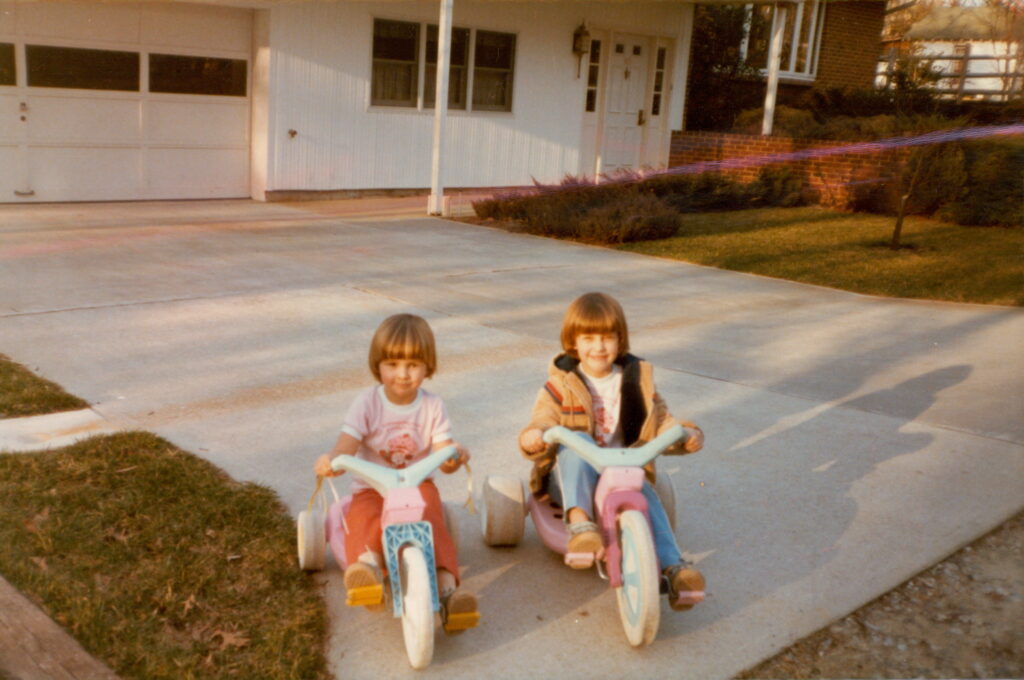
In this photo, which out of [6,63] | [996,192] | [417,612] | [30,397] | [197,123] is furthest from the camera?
[996,192]

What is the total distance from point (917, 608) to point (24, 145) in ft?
37.3

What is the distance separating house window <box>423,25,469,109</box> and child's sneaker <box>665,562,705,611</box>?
42.0 feet

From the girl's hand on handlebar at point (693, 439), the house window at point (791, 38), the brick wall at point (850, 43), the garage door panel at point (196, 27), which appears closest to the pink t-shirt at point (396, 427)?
the girl's hand on handlebar at point (693, 439)

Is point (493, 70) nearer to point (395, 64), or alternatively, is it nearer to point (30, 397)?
point (395, 64)

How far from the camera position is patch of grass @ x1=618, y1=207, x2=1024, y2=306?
9.80 meters

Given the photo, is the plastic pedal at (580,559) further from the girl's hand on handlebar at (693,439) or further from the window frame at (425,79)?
the window frame at (425,79)

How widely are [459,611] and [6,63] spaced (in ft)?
35.7

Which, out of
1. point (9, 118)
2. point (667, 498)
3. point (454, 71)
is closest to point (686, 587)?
point (667, 498)

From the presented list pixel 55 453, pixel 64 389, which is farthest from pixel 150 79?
pixel 55 453

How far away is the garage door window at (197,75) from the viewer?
1275cm

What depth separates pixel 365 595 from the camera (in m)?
3.13

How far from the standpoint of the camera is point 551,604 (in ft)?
11.7

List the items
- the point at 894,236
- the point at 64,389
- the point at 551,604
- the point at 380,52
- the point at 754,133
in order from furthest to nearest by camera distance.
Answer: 1. the point at 754,133
2. the point at 380,52
3. the point at 894,236
4. the point at 64,389
5. the point at 551,604

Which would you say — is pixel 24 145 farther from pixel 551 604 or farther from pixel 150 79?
pixel 551 604
